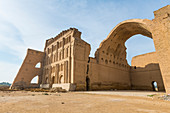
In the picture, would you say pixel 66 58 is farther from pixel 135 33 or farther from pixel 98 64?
pixel 135 33

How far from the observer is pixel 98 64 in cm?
2238

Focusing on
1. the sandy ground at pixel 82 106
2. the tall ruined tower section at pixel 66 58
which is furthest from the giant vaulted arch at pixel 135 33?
the sandy ground at pixel 82 106

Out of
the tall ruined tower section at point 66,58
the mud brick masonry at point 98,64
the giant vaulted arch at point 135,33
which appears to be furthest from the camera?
the tall ruined tower section at point 66,58

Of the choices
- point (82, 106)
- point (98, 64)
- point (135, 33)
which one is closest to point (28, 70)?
point (98, 64)

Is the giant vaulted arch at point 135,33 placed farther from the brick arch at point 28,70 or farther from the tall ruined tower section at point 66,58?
the brick arch at point 28,70

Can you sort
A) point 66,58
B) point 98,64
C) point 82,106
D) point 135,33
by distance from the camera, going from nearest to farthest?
point 82,106
point 66,58
point 98,64
point 135,33

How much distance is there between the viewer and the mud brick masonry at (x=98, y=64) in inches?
724

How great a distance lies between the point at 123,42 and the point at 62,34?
14846 millimetres

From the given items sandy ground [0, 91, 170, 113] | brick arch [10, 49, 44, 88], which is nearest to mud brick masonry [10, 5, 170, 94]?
brick arch [10, 49, 44, 88]

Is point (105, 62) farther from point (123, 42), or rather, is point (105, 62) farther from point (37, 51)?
point (37, 51)

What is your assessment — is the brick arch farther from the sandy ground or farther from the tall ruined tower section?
the sandy ground

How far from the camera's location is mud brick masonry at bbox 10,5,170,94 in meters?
Answer: 18.4

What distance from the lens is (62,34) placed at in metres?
24.6

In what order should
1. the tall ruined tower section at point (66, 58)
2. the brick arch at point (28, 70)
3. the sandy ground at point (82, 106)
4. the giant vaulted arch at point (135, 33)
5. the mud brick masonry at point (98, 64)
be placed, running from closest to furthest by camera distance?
1. the sandy ground at point (82, 106)
2. the giant vaulted arch at point (135, 33)
3. the mud brick masonry at point (98, 64)
4. the tall ruined tower section at point (66, 58)
5. the brick arch at point (28, 70)
